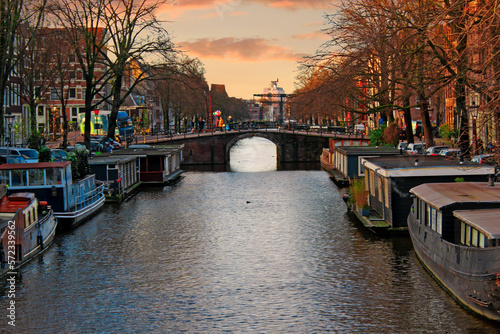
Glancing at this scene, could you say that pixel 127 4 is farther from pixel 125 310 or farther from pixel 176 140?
pixel 125 310

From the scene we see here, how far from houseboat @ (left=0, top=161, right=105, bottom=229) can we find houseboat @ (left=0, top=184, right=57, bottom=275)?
1937 millimetres

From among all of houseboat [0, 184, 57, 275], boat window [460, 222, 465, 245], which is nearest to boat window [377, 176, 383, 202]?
boat window [460, 222, 465, 245]

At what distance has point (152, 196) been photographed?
4606 cm

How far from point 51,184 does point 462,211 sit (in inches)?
716

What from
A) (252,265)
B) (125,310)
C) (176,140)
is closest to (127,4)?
(176,140)

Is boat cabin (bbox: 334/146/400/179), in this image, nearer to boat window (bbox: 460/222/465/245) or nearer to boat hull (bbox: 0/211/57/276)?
boat hull (bbox: 0/211/57/276)

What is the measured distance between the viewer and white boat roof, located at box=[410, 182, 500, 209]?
64.3 feet

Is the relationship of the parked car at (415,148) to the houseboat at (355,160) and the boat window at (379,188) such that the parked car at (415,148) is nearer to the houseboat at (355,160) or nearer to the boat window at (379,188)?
the houseboat at (355,160)

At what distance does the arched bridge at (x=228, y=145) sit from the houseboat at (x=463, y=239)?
194 ft

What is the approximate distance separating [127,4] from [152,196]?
17.9 meters

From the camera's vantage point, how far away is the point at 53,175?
30.4m

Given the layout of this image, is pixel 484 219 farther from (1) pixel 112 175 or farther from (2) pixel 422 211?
(1) pixel 112 175

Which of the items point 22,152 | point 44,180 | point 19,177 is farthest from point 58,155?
point 19,177

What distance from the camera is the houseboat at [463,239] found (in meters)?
16.1
